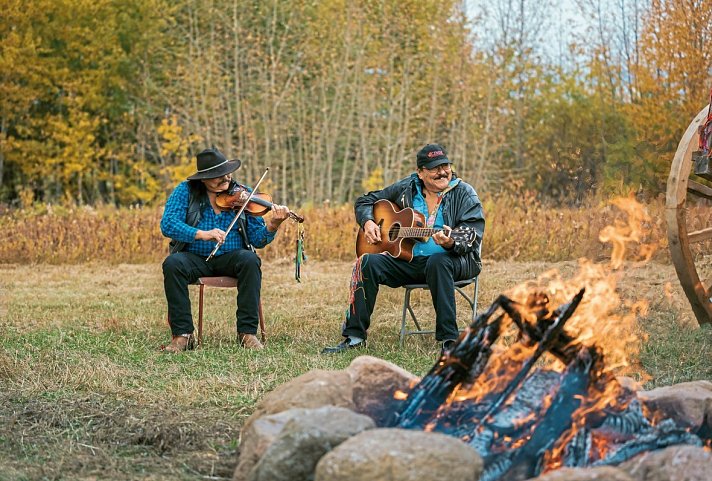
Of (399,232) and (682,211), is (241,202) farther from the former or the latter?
(682,211)

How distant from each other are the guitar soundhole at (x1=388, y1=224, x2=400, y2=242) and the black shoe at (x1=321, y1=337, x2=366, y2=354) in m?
0.63

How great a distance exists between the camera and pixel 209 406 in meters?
4.38

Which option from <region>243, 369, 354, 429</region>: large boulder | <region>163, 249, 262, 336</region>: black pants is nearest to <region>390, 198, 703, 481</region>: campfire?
<region>243, 369, 354, 429</region>: large boulder

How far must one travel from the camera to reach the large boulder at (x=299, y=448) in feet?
9.15

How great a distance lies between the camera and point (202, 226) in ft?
20.2

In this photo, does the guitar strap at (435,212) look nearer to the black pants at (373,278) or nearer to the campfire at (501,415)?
the black pants at (373,278)

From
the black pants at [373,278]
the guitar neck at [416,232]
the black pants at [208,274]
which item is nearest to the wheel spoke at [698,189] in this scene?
the black pants at [373,278]

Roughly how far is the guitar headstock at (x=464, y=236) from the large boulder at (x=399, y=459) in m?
3.10

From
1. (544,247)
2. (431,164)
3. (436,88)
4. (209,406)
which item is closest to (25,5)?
(436,88)

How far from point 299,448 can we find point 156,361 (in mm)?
2898

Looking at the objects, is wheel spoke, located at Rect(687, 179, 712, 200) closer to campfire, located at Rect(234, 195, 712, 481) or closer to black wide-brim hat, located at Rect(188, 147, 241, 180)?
campfire, located at Rect(234, 195, 712, 481)

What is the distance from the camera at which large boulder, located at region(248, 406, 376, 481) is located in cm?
279

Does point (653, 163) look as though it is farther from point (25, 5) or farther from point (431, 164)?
point (25, 5)

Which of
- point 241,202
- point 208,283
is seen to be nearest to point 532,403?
point 208,283
